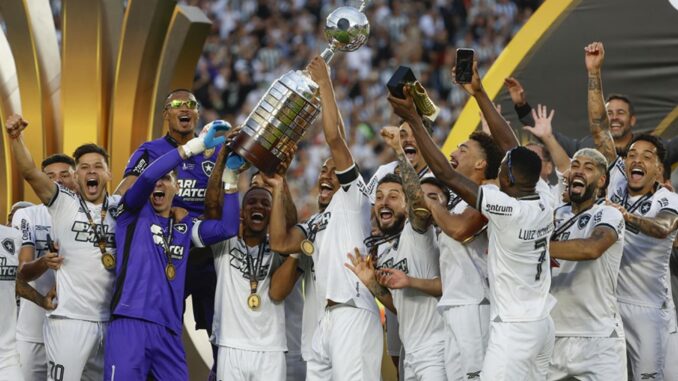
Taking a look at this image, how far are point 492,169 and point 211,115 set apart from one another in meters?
12.0

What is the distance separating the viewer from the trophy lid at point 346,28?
8.59 meters

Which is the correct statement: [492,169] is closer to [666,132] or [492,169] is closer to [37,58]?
[666,132]

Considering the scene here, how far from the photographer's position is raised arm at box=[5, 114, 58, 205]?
892 centimetres

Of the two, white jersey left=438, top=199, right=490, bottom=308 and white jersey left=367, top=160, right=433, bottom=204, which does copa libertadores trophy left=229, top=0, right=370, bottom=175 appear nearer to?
white jersey left=367, top=160, right=433, bottom=204

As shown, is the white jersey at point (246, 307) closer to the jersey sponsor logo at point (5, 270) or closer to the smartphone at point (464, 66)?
the jersey sponsor logo at point (5, 270)

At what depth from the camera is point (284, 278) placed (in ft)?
30.3

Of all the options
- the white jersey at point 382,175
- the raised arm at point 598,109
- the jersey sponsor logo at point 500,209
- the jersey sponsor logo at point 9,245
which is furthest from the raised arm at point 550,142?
the jersey sponsor logo at point 9,245

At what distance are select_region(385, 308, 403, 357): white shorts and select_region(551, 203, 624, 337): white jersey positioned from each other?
1.33m

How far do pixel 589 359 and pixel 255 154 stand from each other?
2.71m

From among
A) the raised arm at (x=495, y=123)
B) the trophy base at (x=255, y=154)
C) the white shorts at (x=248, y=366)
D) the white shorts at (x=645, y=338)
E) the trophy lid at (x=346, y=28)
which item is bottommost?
the white shorts at (x=248, y=366)

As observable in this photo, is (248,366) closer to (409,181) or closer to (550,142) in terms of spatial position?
(409,181)

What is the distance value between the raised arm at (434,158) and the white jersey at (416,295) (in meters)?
0.78

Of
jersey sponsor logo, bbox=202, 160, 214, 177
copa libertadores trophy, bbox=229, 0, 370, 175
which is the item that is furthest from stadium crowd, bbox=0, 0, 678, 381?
copa libertadores trophy, bbox=229, 0, 370, 175

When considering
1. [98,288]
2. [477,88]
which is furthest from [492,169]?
[98,288]
